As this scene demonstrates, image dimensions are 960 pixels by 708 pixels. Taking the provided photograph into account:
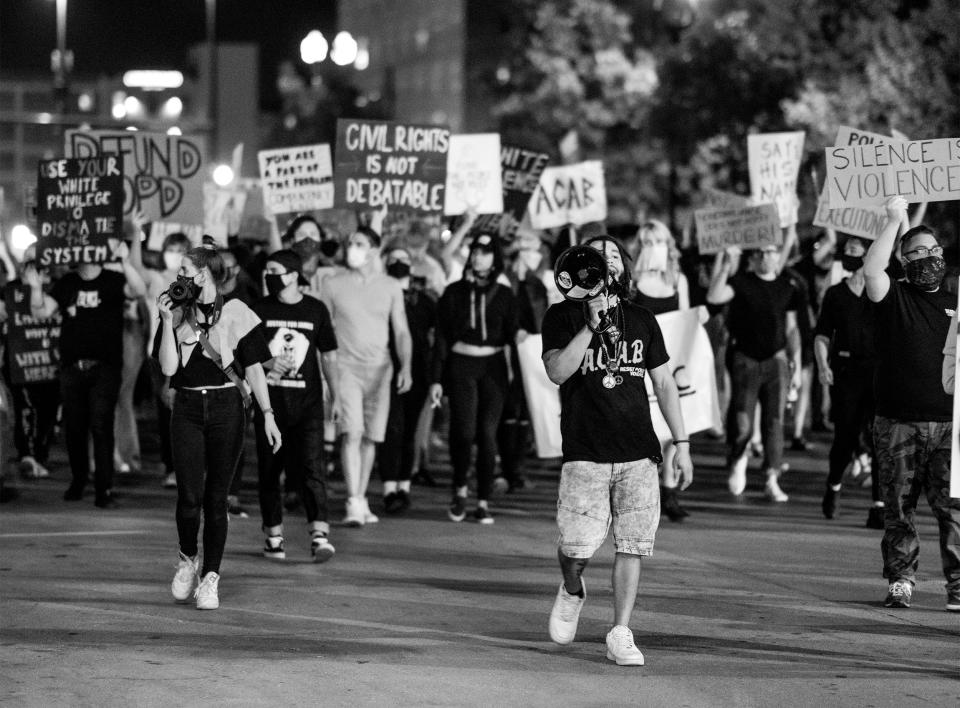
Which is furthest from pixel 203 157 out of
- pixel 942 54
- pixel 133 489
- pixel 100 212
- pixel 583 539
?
pixel 942 54

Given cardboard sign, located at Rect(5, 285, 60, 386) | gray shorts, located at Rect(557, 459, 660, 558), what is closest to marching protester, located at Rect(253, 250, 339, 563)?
gray shorts, located at Rect(557, 459, 660, 558)

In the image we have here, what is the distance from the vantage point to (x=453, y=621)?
9133mm

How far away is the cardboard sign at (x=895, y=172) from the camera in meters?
9.40

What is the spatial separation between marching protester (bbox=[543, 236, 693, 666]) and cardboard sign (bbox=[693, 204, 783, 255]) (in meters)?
6.51

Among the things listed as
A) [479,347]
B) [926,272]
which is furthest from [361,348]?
[926,272]

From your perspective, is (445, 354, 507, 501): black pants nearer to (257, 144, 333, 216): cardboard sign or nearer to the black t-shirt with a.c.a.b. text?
the black t-shirt with a.c.a.b. text

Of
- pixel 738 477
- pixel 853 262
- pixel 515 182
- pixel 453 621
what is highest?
pixel 515 182

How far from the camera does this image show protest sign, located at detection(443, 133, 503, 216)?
1716 centimetres

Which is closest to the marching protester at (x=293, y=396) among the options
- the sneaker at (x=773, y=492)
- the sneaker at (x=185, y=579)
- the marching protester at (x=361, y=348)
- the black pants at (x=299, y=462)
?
the black pants at (x=299, y=462)

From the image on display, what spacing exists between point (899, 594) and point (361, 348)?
4.66m

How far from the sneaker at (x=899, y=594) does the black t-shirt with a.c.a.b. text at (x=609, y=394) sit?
2.09 m

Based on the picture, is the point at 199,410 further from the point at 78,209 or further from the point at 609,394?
the point at 78,209

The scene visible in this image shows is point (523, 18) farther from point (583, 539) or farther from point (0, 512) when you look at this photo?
point (583, 539)

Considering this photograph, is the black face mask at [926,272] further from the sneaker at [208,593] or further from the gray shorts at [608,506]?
the sneaker at [208,593]
